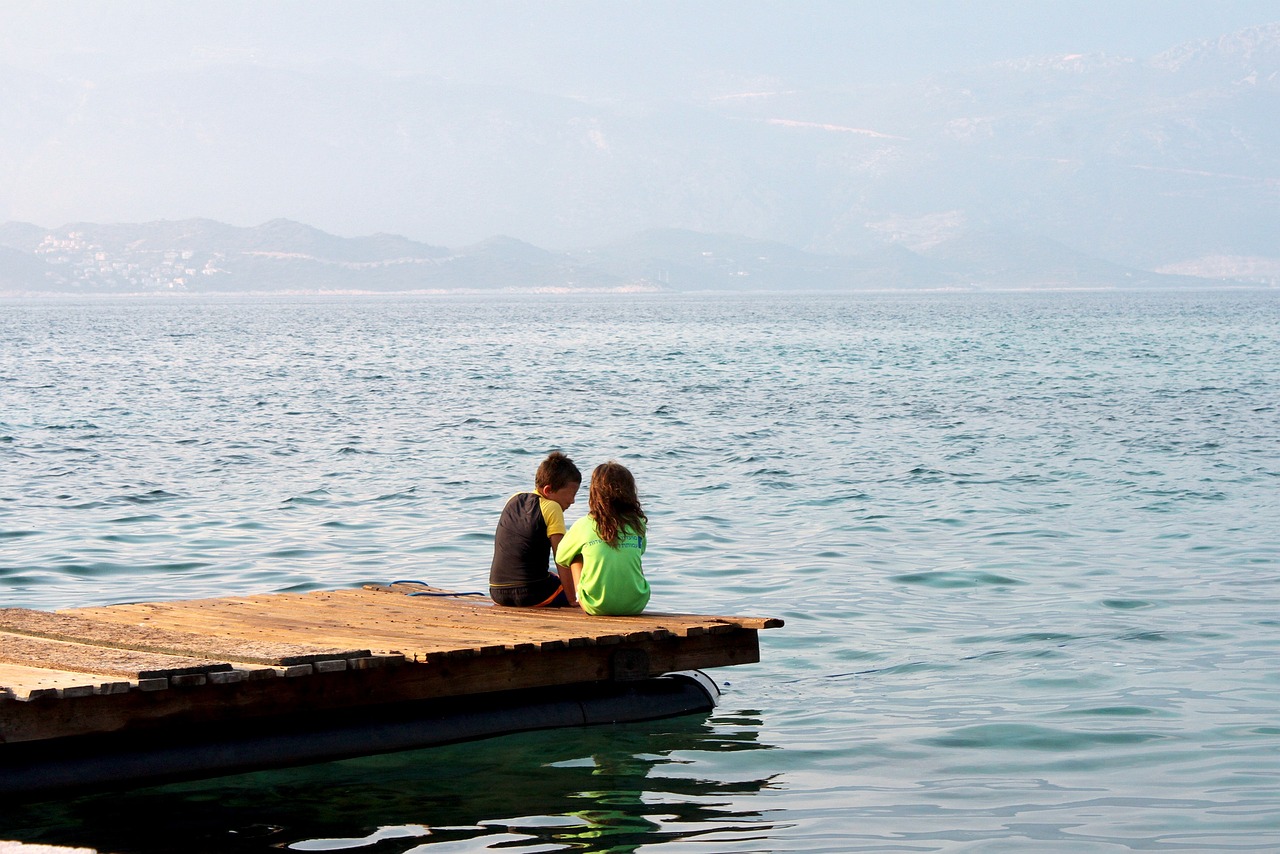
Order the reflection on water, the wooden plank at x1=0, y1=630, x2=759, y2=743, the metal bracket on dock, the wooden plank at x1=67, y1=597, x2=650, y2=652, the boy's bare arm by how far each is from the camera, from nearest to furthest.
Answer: the wooden plank at x1=0, y1=630, x2=759, y2=743 < the reflection on water < the wooden plank at x1=67, y1=597, x2=650, y2=652 < the metal bracket on dock < the boy's bare arm

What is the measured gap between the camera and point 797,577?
14.7 meters

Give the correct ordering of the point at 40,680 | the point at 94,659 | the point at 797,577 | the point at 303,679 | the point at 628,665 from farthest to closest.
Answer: the point at 797,577 < the point at 628,665 < the point at 303,679 < the point at 94,659 < the point at 40,680

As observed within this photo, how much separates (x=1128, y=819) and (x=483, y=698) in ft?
12.8

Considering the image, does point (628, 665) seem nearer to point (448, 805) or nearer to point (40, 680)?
point (448, 805)

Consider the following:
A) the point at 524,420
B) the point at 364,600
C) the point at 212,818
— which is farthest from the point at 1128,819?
the point at 524,420

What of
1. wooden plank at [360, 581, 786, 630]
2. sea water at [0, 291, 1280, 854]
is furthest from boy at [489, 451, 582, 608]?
sea water at [0, 291, 1280, 854]

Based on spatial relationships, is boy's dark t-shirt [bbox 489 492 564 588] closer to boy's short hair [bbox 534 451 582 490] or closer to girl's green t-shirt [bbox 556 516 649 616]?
boy's short hair [bbox 534 451 582 490]

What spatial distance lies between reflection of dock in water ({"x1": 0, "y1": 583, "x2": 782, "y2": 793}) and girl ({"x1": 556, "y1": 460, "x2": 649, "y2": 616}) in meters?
0.15

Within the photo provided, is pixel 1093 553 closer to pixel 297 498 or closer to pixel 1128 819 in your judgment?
pixel 1128 819

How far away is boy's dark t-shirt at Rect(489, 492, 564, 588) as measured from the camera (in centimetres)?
1071

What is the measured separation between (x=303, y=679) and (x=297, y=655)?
166 millimetres

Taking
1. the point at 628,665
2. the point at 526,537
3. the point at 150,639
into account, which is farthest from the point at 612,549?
the point at 150,639

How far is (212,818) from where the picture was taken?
7883 mm

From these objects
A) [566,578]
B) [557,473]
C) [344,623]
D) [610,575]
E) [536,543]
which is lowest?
[344,623]
